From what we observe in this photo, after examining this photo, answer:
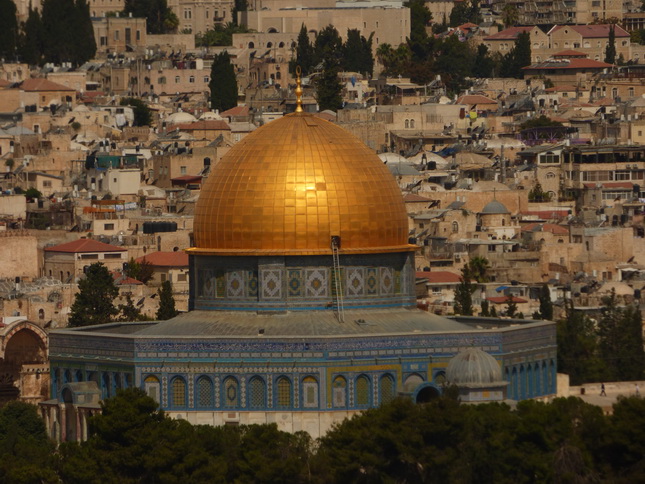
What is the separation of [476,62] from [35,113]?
84.3 ft

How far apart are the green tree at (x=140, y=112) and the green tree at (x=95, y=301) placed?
168ft

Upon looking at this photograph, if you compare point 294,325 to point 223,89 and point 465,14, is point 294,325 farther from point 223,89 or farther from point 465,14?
point 465,14

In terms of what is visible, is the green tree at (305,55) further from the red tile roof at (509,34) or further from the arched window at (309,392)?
the arched window at (309,392)

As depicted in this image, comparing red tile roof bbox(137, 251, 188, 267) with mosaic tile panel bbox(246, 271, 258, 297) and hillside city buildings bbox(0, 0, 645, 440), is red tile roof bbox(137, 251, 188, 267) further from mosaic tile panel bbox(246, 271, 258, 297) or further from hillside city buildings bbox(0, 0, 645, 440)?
mosaic tile panel bbox(246, 271, 258, 297)

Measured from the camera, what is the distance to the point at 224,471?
54.4 m

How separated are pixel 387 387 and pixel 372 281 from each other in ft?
9.31

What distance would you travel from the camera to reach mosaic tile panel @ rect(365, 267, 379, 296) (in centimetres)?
6050

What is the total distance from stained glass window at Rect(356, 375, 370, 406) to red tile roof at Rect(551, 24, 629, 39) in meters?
90.7

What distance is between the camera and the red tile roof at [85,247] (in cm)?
9325

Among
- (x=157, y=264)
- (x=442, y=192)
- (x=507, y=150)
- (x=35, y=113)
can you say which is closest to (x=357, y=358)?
Result: (x=157, y=264)

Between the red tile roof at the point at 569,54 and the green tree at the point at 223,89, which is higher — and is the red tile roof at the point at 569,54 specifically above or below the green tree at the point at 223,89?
above

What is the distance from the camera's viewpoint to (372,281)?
60562mm

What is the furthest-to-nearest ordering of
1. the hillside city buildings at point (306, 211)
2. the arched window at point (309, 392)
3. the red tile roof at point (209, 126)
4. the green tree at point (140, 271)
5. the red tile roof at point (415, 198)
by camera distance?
the red tile roof at point (209, 126) → the red tile roof at point (415, 198) → the green tree at point (140, 271) → the hillside city buildings at point (306, 211) → the arched window at point (309, 392)

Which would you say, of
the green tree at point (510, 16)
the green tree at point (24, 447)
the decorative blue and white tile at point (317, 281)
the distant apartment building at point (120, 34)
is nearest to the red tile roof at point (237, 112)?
the distant apartment building at point (120, 34)
